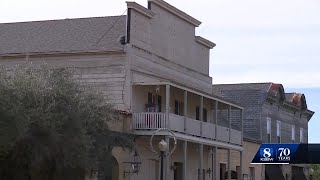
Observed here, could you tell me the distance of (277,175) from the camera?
799 inches

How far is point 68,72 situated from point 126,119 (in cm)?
815

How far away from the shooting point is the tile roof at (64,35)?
33.9 metres

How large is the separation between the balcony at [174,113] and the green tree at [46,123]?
21.7 feet

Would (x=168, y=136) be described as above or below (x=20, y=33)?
below

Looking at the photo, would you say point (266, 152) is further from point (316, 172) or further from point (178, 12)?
point (316, 172)

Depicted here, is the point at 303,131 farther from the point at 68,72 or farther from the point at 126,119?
the point at 68,72

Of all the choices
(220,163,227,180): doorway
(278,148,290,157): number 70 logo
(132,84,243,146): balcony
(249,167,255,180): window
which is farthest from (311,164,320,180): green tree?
(278,148,290,157): number 70 logo

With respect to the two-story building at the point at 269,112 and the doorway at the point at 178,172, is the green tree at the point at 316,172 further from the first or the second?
the doorway at the point at 178,172

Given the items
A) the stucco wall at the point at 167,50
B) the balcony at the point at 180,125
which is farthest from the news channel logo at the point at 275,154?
the stucco wall at the point at 167,50

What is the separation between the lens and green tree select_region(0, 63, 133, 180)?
824 inches

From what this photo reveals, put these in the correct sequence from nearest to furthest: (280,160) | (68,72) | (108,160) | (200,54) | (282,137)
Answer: (280,160)
(68,72)
(108,160)
(200,54)
(282,137)

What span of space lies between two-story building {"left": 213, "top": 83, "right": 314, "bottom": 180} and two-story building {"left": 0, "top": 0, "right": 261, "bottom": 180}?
11276mm

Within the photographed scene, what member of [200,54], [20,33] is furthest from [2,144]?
[200,54]

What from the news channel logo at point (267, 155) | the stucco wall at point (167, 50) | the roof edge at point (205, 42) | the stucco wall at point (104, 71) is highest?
the roof edge at point (205, 42)
